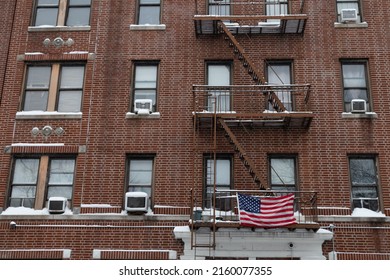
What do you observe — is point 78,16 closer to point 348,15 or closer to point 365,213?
point 348,15

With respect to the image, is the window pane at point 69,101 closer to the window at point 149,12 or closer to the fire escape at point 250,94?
the window at point 149,12

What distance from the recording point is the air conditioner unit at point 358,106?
17.0 m

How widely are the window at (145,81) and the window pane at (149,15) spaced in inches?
68.4

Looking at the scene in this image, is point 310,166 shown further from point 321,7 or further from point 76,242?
point 76,242

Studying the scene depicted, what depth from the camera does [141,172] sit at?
1705 cm

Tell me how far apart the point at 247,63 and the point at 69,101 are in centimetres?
609

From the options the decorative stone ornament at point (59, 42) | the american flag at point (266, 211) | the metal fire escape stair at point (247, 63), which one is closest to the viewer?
the american flag at point (266, 211)

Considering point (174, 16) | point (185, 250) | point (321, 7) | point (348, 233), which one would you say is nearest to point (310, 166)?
point (348, 233)

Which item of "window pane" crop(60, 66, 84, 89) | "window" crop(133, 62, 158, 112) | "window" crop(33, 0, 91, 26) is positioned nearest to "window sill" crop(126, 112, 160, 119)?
"window" crop(133, 62, 158, 112)

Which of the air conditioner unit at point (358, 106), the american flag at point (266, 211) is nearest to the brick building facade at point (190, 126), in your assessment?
the air conditioner unit at point (358, 106)

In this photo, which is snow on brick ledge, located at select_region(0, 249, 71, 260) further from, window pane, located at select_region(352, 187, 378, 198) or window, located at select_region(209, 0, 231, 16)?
window, located at select_region(209, 0, 231, 16)

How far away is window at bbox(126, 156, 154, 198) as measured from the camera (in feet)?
55.2

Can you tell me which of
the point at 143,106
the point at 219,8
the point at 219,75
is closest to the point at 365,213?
the point at 219,75

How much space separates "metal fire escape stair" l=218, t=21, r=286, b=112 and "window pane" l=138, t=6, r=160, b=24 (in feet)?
8.38
